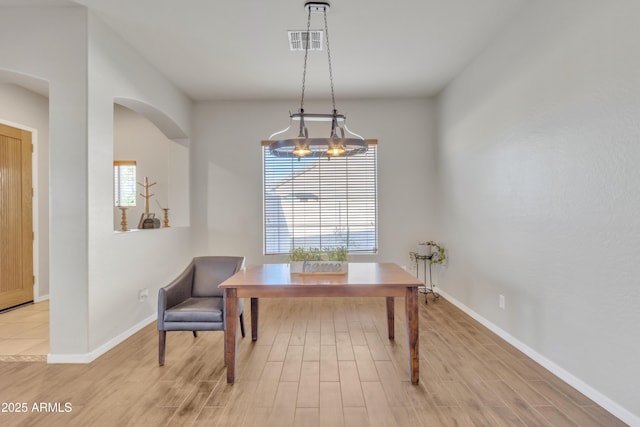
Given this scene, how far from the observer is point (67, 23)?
2.92 meters

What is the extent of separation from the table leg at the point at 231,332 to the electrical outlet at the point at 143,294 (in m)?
1.70

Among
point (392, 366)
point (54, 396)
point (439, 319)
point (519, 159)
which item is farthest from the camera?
point (439, 319)

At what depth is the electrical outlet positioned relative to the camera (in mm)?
3721

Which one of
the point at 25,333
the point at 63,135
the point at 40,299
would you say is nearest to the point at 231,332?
the point at 63,135

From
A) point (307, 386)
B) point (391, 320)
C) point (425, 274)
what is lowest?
point (307, 386)

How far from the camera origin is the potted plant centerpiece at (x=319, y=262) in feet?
9.48

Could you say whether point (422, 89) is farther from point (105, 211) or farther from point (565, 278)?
point (105, 211)

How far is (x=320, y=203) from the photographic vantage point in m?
5.34

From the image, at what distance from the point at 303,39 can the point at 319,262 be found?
220 centimetres

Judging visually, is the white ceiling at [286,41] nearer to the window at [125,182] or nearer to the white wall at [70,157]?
the white wall at [70,157]

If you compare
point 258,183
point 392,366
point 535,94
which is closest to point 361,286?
point 392,366

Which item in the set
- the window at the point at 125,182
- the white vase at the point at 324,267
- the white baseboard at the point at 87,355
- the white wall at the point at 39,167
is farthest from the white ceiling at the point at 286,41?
the white baseboard at the point at 87,355

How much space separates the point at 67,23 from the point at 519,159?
4.04 metres

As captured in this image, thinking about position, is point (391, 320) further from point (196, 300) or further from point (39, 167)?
point (39, 167)
